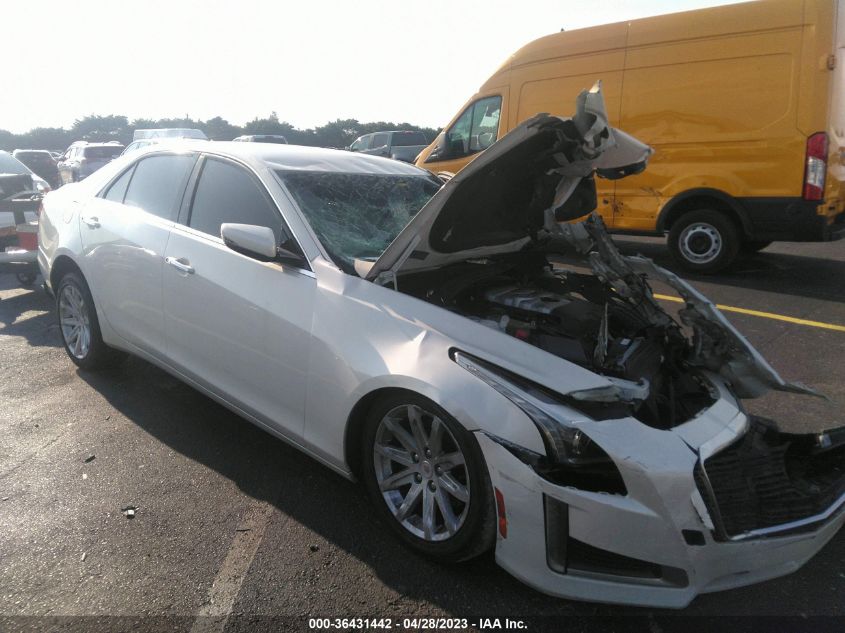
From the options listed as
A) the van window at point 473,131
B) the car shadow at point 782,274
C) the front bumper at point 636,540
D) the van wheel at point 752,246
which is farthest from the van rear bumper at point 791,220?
the front bumper at point 636,540

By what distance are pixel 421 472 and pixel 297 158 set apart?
2.03 metres

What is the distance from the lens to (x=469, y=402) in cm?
220

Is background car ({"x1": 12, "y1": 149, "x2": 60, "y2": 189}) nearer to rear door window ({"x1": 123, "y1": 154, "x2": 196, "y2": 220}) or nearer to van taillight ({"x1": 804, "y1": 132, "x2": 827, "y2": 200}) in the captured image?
rear door window ({"x1": 123, "y1": 154, "x2": 196, "y2": 220})

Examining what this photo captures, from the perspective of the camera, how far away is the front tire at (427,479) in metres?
2.23

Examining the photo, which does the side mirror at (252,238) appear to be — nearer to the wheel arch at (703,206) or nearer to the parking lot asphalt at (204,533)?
the parking lot asphalt at (204,533)

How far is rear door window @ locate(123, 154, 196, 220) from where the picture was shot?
147 inches

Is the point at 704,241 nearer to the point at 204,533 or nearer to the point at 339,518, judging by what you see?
the point at 339,518

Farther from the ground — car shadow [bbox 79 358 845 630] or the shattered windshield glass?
the shattered windshield glass

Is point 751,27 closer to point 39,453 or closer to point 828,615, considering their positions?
point 828,615

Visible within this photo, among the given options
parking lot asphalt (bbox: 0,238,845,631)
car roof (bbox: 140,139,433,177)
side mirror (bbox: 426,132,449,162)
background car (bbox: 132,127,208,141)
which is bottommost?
parking lot asphalt (bbox: 0,238,845,631)

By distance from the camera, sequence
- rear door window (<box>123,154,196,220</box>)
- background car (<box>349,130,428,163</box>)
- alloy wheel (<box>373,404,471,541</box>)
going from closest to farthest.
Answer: alloy wheel (<box>373,404,471,541</box>)
rear door window (<box>123,154,196,220</box>)
background car (<box>349,130,428,163</box>)

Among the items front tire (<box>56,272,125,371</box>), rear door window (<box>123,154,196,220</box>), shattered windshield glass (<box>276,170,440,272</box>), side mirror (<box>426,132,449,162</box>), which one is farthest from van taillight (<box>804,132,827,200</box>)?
front tire (<box>56,272,125,371</box>)

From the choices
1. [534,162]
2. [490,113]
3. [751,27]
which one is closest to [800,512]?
[534,162]

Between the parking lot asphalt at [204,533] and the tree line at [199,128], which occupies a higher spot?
the tree line at [199,128]
